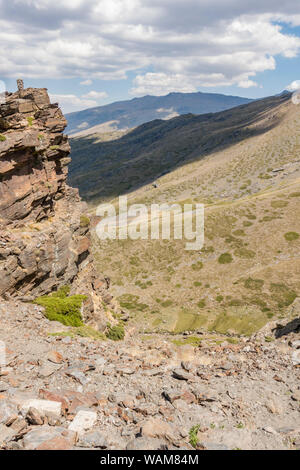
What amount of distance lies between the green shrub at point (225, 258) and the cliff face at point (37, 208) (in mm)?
44506

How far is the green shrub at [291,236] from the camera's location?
78006 millimetres

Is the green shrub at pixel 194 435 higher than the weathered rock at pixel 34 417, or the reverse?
the weathered rock at pixel 34 417

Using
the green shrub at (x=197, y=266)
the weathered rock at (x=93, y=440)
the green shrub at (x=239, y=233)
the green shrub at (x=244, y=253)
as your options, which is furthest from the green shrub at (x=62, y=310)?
the green shrub at (x=239, y=233)

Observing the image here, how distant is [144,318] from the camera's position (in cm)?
6009

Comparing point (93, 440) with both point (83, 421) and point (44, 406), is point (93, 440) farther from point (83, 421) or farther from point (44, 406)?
point (44, 406)

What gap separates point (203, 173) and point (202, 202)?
48.0 m

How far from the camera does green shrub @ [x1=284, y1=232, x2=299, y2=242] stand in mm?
78006

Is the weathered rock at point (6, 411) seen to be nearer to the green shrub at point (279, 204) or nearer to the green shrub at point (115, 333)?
the green shrub at point (115, 333)

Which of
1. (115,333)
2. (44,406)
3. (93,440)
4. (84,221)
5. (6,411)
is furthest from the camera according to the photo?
(84,221)

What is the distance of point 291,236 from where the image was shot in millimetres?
79062

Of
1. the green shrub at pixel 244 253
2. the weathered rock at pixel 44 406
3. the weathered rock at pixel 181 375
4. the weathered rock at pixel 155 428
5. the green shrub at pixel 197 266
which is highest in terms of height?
the weathered rock at pixel 44 406

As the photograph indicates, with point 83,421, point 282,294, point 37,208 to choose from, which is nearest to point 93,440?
point 83,421

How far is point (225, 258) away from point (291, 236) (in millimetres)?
18980

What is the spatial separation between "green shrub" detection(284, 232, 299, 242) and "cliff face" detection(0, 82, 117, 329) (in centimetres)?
5850
